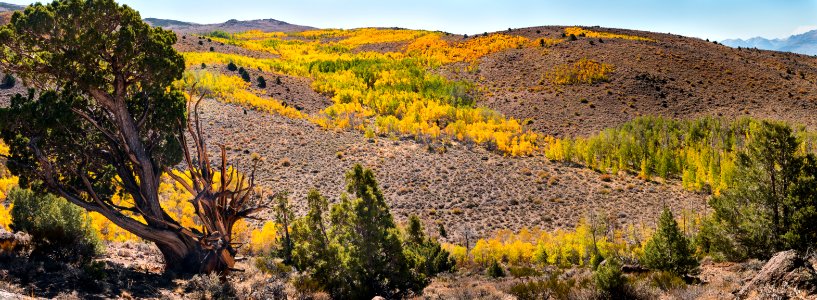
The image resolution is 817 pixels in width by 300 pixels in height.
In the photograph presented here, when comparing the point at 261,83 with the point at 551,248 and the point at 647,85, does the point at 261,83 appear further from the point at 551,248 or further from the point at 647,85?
the point at 647,85

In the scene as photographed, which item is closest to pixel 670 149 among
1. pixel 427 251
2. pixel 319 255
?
pixel 427 251

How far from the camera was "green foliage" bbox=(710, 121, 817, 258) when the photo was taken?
1688 centimetres

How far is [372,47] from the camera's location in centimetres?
13688

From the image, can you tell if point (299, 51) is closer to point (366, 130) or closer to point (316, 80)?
point (316, 80)

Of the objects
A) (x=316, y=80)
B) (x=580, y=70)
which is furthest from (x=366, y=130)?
(x=580, y=70)

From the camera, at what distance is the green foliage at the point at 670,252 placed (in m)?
18.3

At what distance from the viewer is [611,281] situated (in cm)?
1441

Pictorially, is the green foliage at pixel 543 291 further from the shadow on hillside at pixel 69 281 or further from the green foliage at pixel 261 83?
the green foliage at pixel 261 83

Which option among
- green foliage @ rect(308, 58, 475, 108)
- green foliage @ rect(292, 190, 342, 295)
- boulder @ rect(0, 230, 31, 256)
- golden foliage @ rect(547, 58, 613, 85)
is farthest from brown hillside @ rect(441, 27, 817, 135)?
boulder @ rect(0, 230, 31, 256)

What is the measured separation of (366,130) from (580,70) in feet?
167

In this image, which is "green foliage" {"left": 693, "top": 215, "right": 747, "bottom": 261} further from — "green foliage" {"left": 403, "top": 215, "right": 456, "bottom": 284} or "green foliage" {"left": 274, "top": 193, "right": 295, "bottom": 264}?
"green foliage" {"left": 274, "top": 193, "right": 295, "bottom": 264}

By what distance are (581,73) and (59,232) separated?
87.9 metres

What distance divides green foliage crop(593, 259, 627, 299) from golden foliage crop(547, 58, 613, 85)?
7690 centimetres

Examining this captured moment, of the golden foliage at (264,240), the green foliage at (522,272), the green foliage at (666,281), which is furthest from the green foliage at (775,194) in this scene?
the golden foliage at (264,240)
